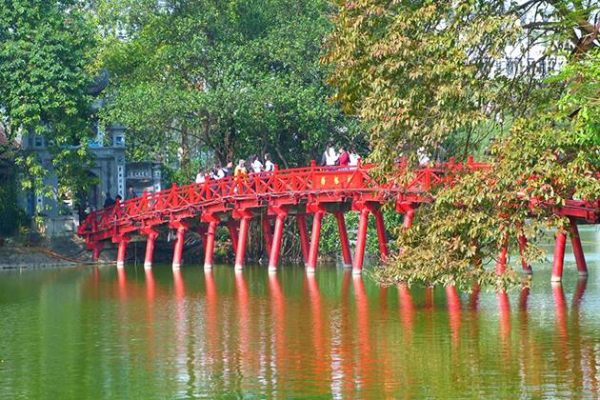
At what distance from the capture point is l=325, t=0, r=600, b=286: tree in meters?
23.9

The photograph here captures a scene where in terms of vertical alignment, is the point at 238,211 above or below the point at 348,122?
below

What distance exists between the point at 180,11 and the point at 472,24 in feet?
108

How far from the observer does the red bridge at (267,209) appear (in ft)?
140

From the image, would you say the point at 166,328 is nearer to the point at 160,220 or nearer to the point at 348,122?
the point at 160,220

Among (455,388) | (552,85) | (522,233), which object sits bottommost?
(455,388)

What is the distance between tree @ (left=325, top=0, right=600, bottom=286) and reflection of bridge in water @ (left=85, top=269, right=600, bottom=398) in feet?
5.45

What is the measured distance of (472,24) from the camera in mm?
24500

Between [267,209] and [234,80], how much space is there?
7.73 metres

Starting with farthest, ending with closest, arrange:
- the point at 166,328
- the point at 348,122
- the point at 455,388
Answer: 1. the point at 348,122
2. the point at 166,328
3. the point at 455,388

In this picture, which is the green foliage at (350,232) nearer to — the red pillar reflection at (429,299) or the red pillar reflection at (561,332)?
the red pillar reflection at (429,299)

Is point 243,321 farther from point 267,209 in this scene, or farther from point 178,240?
point 178,240

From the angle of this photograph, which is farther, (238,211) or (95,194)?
(95,194)

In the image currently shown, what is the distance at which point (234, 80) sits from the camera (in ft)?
175

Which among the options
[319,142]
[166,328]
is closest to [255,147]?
[319,142]
